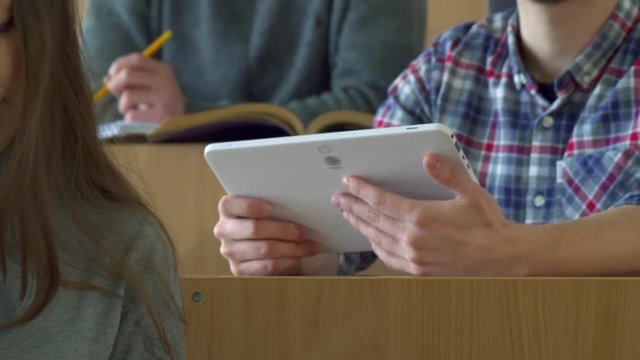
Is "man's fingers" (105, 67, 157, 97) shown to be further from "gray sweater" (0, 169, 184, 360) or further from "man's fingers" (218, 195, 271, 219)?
"gray sweater" (0, 169, 184, 360)

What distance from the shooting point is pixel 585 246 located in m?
1.39

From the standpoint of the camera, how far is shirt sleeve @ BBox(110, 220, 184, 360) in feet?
3.31

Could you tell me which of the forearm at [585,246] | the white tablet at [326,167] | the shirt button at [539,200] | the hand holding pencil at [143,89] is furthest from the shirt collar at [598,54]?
the hand holding pencil at [143,89]

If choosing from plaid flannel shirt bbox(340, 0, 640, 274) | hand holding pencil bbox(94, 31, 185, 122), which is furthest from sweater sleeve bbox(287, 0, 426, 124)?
plaid flannel shirt bbox(340, 0, 640, 274)

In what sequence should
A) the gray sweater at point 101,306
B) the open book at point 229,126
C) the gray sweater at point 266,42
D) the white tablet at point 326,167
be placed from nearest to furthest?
the gray sweater at point 101,306 → the white tablet at point 326,167 → the open book at point 229,126 → the gray sweater at point 266,42

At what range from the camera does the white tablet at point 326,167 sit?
4.00 ft

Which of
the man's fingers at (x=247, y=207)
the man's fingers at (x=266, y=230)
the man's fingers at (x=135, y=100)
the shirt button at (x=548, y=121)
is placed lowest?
the man's fingers at (x=266, y=230)

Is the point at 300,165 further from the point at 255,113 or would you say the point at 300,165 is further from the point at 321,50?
the point at 321,50

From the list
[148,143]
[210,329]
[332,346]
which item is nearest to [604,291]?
[332,346]

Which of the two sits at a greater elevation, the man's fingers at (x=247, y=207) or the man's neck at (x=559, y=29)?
the man's neck at (x=559, y=29)

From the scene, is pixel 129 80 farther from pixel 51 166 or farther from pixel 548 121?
pixel 51 166

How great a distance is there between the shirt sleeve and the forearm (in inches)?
18.6

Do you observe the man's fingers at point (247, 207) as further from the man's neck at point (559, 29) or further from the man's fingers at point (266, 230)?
the man's neck at point (559, 29)

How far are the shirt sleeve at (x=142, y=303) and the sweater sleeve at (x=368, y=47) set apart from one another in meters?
1.18
